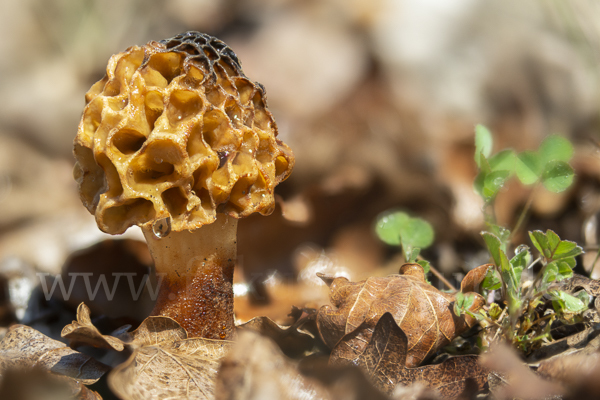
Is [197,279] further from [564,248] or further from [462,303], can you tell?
[564,248]

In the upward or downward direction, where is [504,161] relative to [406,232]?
upward

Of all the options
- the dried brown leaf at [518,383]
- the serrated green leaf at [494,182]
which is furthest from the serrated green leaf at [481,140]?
the dried brown leaf at [518,383]

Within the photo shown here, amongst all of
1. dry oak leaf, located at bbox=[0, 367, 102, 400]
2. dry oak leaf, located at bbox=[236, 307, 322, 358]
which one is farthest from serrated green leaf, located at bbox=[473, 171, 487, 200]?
dry oak leaf, located at bbox=[0, 367, 102, 400]

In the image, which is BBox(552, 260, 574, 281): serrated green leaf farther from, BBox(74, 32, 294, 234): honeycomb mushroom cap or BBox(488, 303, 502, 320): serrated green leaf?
BBox(74, 32, 294, 234): honeycomb mushroom cap

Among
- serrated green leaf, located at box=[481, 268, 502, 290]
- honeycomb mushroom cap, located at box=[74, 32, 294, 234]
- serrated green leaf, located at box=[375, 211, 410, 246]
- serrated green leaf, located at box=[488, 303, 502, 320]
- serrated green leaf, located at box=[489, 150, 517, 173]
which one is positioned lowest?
serrated green leaf, located at box=[488, 303, 502, 320]

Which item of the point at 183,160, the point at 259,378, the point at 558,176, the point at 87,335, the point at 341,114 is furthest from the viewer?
the point at 341,114

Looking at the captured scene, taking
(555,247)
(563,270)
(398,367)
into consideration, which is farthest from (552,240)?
(398,367)

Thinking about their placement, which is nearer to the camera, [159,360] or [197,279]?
[159,360]

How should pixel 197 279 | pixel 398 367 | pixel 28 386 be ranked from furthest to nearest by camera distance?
pixel 197 279 < pixel 398 367 < pixel 28 386
